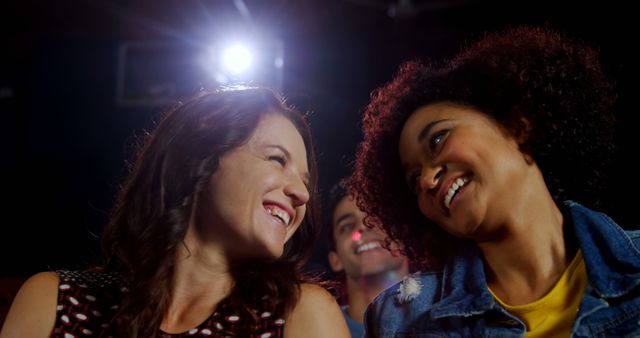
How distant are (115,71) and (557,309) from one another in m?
5.36

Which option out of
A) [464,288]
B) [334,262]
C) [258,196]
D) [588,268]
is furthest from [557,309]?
[334,262]

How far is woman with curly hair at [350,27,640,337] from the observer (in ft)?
6.73

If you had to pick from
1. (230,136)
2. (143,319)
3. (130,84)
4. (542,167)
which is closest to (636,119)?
(542,167)

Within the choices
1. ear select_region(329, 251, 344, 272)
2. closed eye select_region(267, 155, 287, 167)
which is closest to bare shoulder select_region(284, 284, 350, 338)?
closed eye select_region(267, 155, 287, 167)

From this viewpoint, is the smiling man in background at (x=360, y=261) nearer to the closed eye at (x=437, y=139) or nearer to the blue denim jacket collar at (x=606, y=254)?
the closed eye at (x=437, y=139)

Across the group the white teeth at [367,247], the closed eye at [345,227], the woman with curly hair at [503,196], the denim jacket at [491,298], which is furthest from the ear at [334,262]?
the denim jacket at [491,298]

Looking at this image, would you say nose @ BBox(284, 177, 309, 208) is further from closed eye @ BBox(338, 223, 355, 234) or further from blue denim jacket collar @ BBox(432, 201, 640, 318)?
closed eye @ BBox(338, 223, 355, 234)

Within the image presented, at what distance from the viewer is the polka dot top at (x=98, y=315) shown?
2.04m

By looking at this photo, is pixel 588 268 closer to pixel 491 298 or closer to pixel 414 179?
pixel 491 298

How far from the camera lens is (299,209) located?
7.56ft

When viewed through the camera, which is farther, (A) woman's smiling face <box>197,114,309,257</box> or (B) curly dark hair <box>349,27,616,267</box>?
(B) curly dark hair <box>349,27,616,267</box>

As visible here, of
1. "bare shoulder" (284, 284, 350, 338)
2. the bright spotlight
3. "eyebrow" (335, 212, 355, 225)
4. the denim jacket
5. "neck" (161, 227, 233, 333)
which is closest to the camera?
the denim jacket

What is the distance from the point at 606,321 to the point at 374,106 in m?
1.45

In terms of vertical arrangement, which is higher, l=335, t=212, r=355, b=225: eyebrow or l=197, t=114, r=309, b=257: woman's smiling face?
l=197, t=114, r=309, b=257: woman's smiling face
